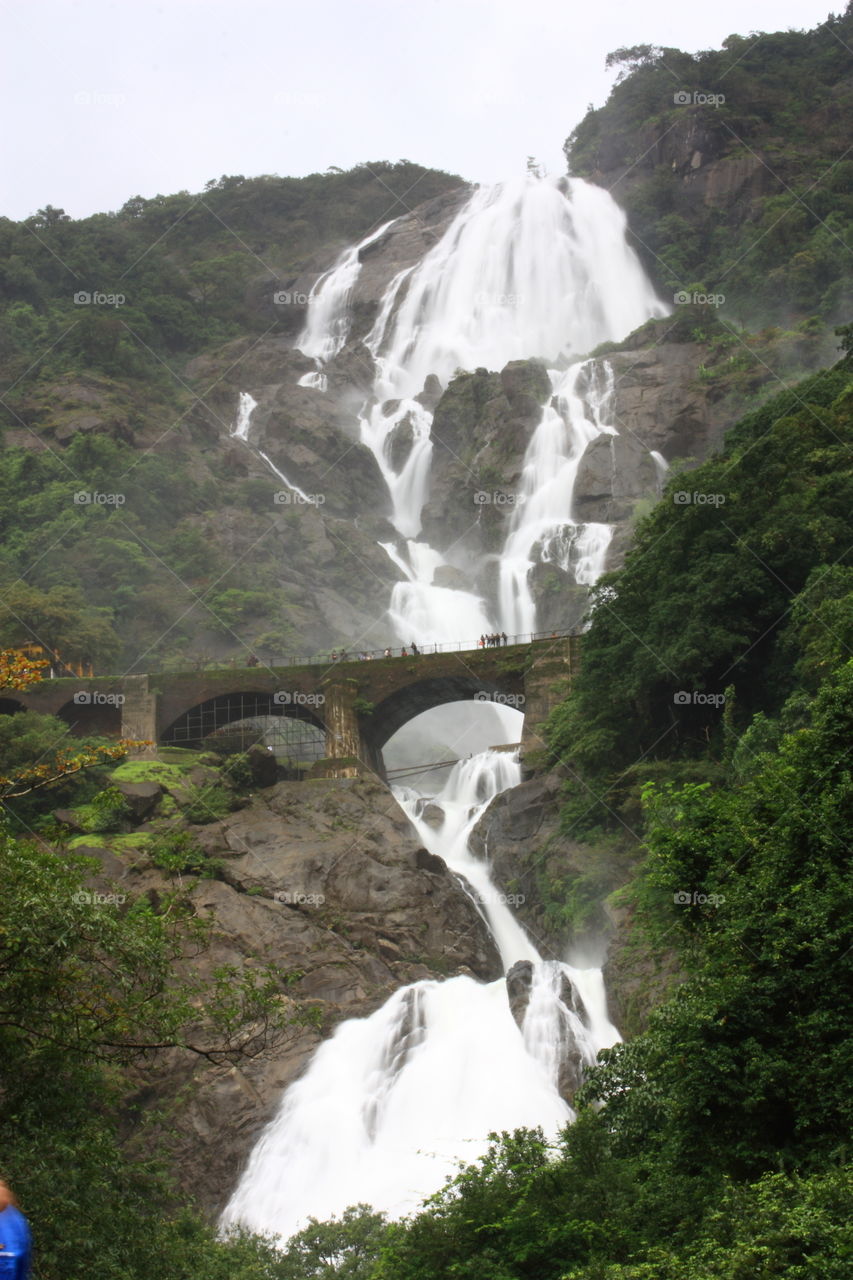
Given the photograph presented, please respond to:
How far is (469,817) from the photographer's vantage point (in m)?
44.4

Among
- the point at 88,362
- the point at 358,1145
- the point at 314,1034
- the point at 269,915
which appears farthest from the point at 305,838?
the point at 88,362

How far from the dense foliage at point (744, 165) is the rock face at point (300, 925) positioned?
44.7 meters

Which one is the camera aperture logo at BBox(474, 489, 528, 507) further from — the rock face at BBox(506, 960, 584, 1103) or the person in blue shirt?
the person in blue shirt

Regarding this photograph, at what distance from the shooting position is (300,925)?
33.7 m

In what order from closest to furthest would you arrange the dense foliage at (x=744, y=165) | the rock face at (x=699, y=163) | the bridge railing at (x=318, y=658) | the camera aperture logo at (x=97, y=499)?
the bridge railing at (x=318, y=658) < the camera aperture logo at (x=97, y=499) < the dense foliage at (x=744, y=165) < the rock face at (x=699, y=163)

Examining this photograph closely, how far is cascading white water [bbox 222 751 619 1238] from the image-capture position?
26.1 meters

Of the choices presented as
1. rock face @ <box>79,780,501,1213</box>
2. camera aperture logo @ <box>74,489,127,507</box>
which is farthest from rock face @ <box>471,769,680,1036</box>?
camera aperture logo @ <box>74,489,127,507</box>

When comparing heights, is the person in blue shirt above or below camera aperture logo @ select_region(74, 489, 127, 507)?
below

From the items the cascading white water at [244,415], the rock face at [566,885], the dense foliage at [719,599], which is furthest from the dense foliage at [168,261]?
the dense foliage at [719,599]

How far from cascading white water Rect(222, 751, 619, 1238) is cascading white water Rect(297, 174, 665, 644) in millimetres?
38518

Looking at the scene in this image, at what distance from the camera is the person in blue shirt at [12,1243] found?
16.0 ft

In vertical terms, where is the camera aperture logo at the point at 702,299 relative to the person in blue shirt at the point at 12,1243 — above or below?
above

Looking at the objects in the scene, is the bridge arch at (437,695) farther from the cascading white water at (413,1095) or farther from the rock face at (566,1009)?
the rock face at (566,1009)

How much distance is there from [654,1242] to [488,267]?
8440cm
